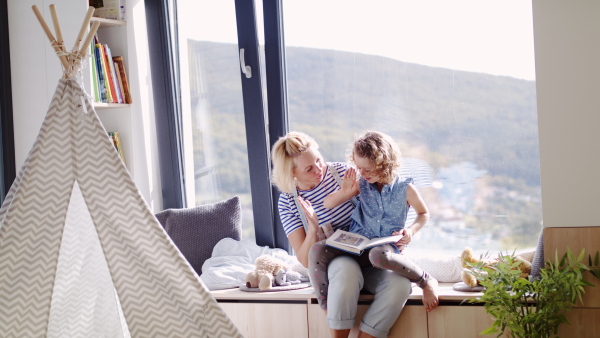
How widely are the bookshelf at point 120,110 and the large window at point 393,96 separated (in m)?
0.28

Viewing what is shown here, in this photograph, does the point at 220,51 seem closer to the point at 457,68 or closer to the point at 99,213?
the point at 457,68

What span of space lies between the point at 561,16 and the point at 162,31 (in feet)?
6.56

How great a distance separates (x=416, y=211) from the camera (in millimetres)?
2875

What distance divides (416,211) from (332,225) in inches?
14.8

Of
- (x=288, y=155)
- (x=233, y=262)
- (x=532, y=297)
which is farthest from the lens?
(x=233, y=262)

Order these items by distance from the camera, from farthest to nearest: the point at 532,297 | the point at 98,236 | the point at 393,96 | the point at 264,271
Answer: the point at 393,96
the point at 264,271
the point at 532,297
the point at 98,236

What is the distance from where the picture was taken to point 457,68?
10.3 ft

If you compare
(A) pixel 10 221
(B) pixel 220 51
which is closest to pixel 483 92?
(B) pixel 220 51

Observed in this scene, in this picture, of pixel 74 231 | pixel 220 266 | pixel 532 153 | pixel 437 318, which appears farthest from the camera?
pixel 220 266

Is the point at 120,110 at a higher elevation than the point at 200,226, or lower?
higher

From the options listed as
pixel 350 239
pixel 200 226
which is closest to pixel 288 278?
pixel 350 239

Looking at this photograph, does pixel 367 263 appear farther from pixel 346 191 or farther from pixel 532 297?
pixel 532 297

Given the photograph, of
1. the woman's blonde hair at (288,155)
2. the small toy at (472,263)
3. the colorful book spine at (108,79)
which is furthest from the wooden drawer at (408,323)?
the colorful book spine at (108,79)

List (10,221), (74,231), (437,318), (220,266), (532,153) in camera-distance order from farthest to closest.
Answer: (220,266) < (532,153) < (437,318) < (74,231) < (10,221)
